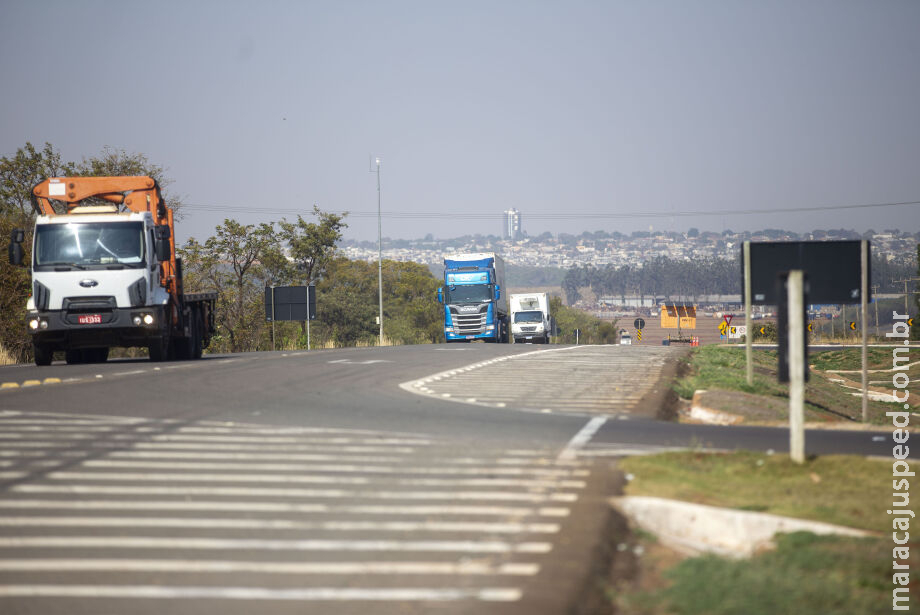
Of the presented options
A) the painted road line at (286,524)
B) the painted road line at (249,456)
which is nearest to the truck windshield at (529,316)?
the painted road line at (249,456)

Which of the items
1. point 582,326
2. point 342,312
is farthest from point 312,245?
point 582,326

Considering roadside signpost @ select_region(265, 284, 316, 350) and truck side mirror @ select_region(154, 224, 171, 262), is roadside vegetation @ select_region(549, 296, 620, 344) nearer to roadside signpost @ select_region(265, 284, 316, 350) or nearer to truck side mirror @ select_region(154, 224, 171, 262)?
roadside signpost @ select_region(265, 284, 316, 350)

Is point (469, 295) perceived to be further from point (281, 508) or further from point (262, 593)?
point (262, 593)

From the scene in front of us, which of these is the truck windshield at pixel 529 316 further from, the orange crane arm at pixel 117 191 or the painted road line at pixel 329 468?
the painted road line at pixel 329 468

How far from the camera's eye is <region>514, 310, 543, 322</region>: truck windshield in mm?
63281

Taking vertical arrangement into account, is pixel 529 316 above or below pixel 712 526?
above

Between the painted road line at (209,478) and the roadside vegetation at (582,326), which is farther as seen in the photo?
the roadside vegetation at (582,326)

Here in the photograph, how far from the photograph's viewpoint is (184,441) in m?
9.88

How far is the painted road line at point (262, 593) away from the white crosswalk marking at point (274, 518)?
13mm

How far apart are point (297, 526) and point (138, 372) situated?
45.3 ft

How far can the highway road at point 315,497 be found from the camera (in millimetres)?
5285

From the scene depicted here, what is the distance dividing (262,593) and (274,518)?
155 cm

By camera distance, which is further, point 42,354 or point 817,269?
point 42,354

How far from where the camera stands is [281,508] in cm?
702
